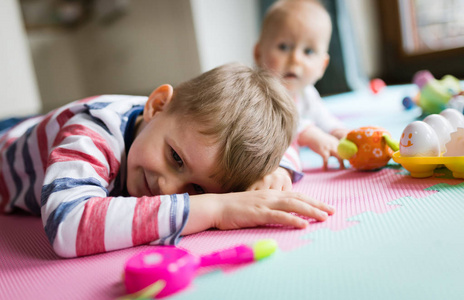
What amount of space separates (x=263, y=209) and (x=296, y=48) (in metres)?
0.96

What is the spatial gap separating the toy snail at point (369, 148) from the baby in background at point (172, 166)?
153 mm

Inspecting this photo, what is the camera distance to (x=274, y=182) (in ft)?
2.24

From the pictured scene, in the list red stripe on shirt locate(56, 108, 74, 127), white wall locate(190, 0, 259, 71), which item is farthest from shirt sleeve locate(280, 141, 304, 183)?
white wall locate(190, 0, 259, 71)

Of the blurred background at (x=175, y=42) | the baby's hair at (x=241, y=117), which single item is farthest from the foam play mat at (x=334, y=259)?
the blurred background at (x=175, y=42)

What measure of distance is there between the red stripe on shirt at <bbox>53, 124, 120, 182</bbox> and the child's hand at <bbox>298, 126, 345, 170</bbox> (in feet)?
1.53

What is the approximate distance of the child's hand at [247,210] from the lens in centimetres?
55

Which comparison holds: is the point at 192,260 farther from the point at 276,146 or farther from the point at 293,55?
the point at 293,55

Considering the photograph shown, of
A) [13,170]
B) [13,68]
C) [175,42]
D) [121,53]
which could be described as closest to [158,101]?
[13,170]

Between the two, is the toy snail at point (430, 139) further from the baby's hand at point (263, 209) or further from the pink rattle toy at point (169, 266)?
the pink rattle toy at point (169, 266)

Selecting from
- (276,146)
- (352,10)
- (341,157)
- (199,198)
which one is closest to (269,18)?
(341,157)

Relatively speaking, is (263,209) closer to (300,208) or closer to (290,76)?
(300,208)

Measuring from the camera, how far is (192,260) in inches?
16.9

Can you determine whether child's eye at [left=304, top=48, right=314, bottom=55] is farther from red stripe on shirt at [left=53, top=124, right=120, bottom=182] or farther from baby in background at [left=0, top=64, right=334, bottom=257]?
red stripe on shirt at [left=53, top=124, right=120, bottom=182]

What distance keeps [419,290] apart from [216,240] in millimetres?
251
